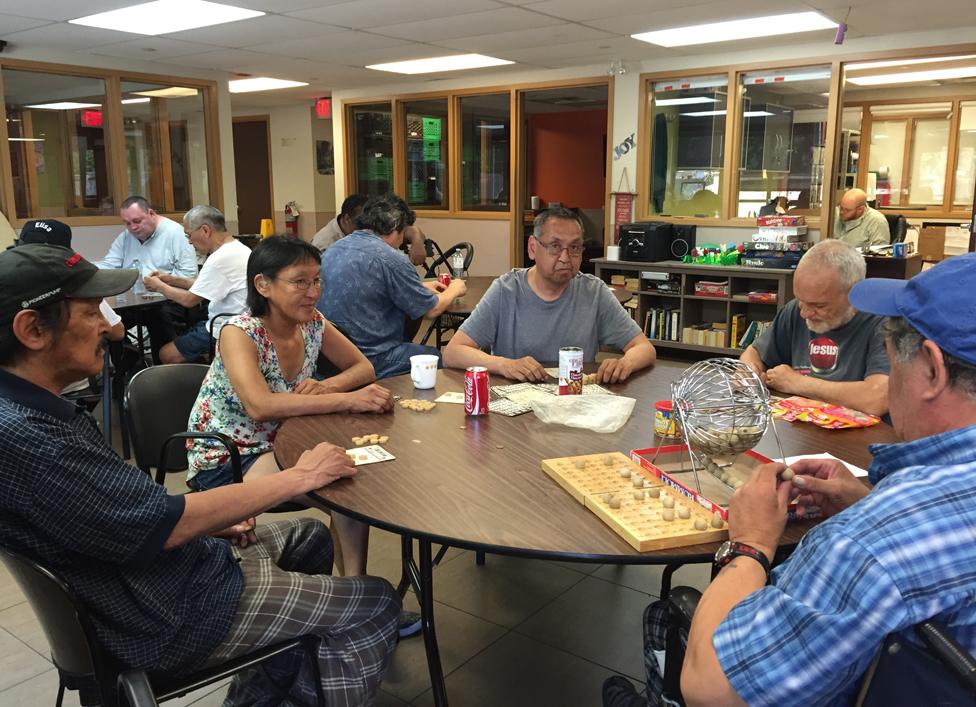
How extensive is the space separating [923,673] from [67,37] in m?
7.50

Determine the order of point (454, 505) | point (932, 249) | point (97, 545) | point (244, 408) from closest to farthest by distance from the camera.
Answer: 1. point (97, 545)
2. point (454, 505)
3. point (244, 408)
4. point (932, 249)

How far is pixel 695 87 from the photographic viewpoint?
7254 mm

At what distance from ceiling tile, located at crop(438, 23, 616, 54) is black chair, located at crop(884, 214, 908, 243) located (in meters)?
4.01

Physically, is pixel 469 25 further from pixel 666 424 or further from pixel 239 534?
pixel 239 534

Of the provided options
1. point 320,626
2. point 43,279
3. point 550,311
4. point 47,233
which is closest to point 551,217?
point 550,311

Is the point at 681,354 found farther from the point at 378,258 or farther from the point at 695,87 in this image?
the point at 378,258


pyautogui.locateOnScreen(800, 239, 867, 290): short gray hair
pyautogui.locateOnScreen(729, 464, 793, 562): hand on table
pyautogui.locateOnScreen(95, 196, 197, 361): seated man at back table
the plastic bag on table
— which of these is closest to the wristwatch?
pyautogui.locateOnScreen(729, 464, 793, 562): hand on table

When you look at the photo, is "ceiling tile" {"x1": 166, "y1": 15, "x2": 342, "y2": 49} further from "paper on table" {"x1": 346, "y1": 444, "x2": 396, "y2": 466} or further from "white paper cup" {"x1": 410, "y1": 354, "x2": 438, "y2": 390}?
"paper on table" {"x1": 346, "y1": 444, "x2": 396, "y2": 466}

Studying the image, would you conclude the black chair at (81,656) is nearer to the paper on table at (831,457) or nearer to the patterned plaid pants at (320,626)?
the patterned plaid pants at (320,626)

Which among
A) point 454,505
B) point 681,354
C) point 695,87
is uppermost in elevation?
point 695,87

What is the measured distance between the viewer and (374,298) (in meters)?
3.71

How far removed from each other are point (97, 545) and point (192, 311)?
4388 mm

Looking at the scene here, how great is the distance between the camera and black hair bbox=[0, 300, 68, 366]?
52.7 inches

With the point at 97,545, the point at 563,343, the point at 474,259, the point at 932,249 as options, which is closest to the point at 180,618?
the point at 97,545
